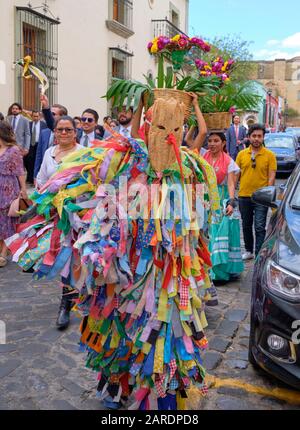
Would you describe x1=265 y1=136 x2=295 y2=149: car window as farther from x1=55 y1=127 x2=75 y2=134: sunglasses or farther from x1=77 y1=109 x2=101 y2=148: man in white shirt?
x1=55 y1=127 x2=75 y2=134: sunglasses

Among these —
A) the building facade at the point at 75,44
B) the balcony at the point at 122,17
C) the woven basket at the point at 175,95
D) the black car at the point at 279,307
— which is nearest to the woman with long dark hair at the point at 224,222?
the black car at the point at 279,307

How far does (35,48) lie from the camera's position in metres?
11.8

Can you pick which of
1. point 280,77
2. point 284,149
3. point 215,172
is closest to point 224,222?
point 215,172

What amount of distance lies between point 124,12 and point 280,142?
24.6 ft

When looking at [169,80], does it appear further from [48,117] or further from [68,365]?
[48,117]

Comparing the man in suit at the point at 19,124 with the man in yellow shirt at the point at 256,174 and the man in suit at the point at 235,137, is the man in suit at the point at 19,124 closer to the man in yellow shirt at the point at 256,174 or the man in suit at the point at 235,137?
the man in yellow shirt at the point at 256,174

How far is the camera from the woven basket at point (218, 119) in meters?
4.00

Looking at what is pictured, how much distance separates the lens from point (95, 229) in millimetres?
2381

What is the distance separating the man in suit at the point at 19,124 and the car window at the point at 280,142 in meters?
11.3

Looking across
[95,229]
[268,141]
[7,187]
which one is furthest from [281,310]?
[268,141]

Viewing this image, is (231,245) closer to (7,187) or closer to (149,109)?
(7,187)

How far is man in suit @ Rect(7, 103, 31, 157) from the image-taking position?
31.9 ft

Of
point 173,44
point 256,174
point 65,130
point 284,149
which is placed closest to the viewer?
point 173,44

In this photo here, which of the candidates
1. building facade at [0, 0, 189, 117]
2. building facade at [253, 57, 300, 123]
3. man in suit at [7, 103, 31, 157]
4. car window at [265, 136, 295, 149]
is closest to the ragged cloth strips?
man in suit at [7, 103, 31, 157]
